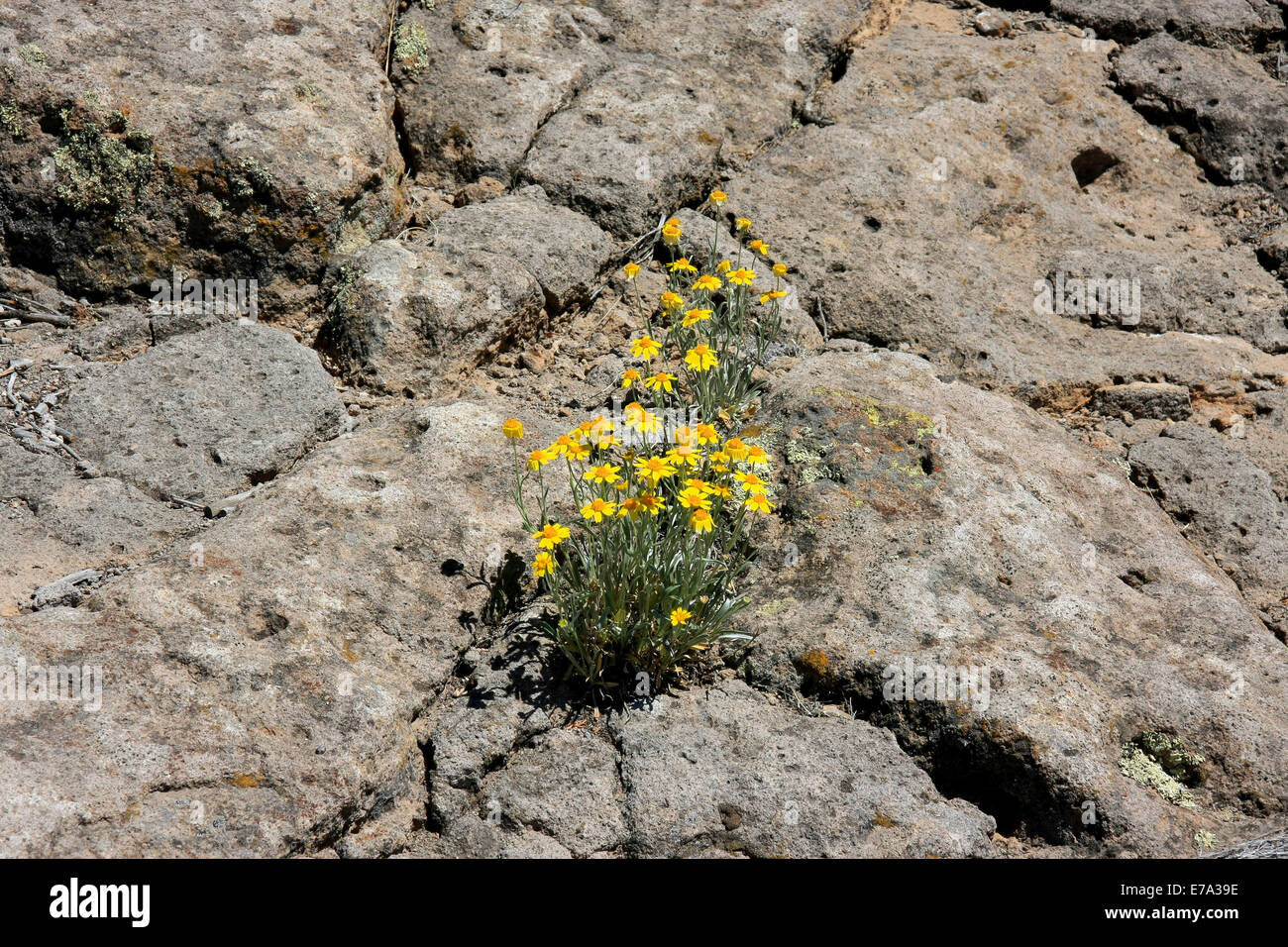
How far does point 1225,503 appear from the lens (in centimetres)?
435

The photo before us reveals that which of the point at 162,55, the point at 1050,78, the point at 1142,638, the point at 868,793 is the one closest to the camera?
the point at 868,793

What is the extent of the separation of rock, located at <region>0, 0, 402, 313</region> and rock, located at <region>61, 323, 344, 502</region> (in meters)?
0.45

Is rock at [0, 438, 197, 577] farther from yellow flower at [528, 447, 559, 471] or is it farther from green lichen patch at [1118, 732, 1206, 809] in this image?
green lichen patch at [1118, 732, 1206, 809]

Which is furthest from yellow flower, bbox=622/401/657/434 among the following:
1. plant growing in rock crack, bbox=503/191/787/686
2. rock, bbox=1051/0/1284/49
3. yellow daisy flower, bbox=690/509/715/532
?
rock, bbox=1051/0/1284/49

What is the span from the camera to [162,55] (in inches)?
181

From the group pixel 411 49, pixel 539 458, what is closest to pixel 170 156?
pixel 411 49

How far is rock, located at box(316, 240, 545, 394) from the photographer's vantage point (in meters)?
4.39

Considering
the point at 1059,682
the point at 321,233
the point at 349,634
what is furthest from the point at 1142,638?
the point at 321,233

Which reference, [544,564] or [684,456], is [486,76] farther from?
[544,564]

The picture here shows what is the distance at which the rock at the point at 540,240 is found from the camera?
4.71m

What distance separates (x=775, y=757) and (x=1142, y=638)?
1505 mm

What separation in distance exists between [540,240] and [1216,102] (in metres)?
4.45

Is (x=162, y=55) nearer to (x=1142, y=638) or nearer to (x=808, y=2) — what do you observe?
(x=808, y=2)
